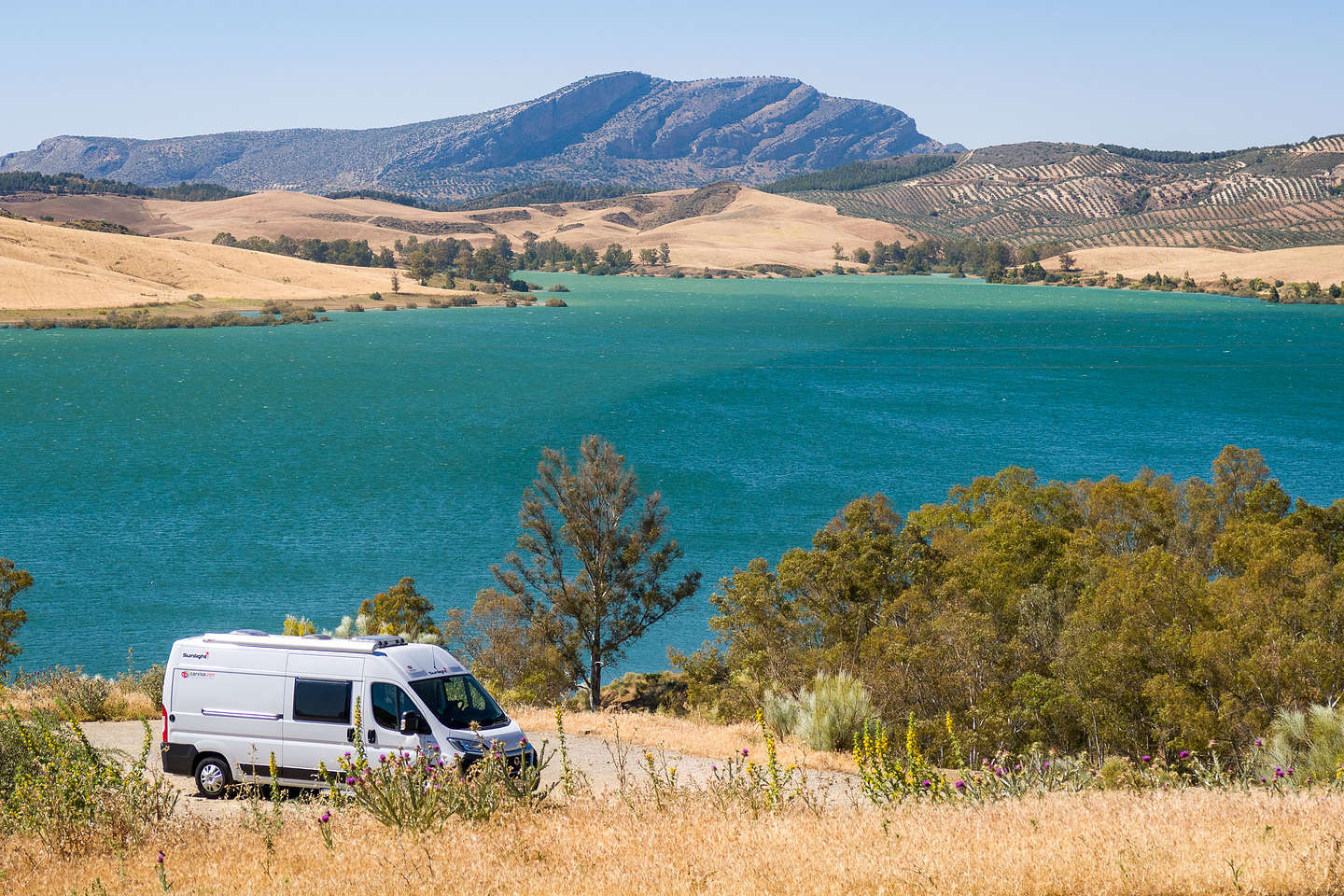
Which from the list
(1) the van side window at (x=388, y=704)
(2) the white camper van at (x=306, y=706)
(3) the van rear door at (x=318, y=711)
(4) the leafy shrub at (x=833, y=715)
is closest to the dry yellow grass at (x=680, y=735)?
(4) the leafy shrub at (x=833, y=715)

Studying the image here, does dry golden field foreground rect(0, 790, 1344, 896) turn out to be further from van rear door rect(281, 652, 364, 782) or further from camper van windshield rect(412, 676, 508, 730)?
camper van windshield rect(412, 676, 508, 730)

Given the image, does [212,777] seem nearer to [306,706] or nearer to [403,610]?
[306,706]

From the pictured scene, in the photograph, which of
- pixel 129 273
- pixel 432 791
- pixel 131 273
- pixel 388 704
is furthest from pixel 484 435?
pixel 129 273

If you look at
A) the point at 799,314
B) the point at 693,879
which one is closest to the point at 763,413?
the point at 693,879

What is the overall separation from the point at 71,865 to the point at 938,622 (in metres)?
18.6

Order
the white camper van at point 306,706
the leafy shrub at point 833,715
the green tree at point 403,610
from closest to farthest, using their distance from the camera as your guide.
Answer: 1. the white camper van at point 306,706
2. the leafy shrub at point 833,715
3. the green tree at point 403,610

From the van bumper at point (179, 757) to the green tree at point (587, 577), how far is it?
2163 cm

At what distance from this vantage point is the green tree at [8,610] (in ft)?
107

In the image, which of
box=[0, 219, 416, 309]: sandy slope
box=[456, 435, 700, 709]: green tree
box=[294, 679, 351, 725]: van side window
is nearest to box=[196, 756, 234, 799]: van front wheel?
box=[294, 679, 351, 725]: van side window

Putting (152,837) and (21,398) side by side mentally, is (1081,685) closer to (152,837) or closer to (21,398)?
(152,837)

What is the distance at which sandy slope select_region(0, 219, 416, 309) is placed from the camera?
5930 inches

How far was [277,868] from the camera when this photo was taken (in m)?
8.28

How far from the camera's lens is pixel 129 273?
6683 inches

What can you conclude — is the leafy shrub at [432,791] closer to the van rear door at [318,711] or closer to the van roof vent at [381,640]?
the van rear door at [318,711]
